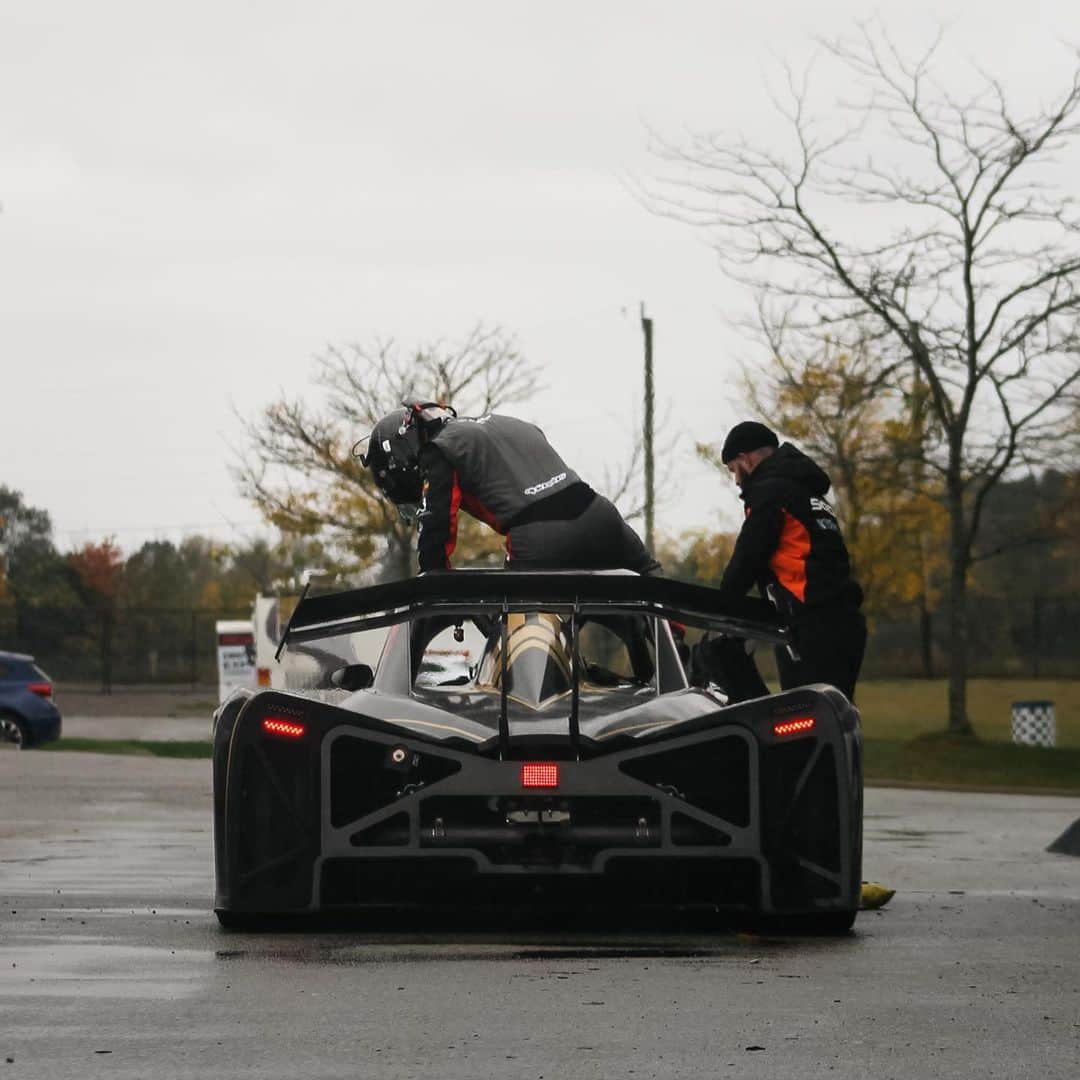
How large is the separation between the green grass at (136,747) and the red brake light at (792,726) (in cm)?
1978

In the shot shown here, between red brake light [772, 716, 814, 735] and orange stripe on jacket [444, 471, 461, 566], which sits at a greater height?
orange stripe on jacket [444, 471, 461, 566]

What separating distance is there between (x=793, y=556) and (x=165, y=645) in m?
50.7

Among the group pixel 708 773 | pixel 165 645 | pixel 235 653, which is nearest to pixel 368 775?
pixel 708 773

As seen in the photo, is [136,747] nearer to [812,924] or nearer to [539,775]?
[812,924]

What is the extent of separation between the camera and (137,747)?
28.5 meters

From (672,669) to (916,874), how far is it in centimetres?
310

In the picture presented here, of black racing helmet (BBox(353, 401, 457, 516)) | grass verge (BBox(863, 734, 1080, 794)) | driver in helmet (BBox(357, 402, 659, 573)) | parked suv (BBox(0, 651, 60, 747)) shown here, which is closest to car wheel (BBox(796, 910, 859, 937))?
driver in helmet (BBox(357, 402, 659, 573))

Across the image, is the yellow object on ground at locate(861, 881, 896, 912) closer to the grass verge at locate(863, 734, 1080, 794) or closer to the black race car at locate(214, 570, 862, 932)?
the black race car at locate(214, 570, 862, 932)

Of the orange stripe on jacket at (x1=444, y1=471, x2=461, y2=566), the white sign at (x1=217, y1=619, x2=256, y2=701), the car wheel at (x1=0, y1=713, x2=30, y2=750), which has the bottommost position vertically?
the car wheel at (x1=0, y1=713, x2=30, y2=750)

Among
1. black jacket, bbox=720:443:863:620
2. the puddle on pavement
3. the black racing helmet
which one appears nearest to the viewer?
the puddle on pavement

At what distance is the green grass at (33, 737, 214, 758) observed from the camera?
27234mm

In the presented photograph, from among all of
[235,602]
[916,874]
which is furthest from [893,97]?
[235,602]

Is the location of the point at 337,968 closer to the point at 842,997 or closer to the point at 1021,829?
the point at 842,997

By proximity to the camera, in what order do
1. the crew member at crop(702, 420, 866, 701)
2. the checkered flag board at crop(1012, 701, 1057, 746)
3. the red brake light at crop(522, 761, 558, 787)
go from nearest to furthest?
the red brake light at crop(522, 761, 558, 787) < the crew member at crop(702, 420, 866, 701) < the checkered flag board at crop(1012, 701, 1057, 746)
